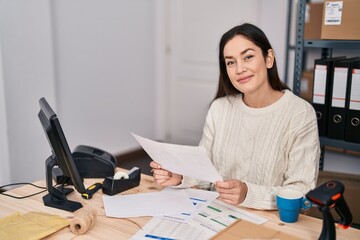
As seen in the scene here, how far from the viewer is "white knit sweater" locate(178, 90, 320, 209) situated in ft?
5.03

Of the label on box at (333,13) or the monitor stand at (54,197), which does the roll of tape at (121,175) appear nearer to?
the monitor stand at (54,197)

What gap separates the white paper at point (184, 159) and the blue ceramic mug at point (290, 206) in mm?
198

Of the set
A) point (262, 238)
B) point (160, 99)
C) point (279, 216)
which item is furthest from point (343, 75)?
point (160, 99)

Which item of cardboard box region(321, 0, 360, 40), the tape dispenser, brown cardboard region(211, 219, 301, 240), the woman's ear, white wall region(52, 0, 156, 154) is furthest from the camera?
white wall region(52, 0, 156, 154)

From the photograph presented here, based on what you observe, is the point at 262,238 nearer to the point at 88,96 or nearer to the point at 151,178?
the point at 151,178

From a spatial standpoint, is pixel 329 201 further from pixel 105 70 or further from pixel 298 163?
pixel 105 70

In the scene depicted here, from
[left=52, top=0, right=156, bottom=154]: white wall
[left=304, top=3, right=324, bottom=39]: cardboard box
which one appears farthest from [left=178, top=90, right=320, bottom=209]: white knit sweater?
[left=52, top=0, right=156, bottom=154]: white wall

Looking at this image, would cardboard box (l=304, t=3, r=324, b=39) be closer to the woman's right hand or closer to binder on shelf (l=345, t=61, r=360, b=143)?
binder on shelf (l=345, t=61, r=360, b=143)

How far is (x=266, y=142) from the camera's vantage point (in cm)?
165

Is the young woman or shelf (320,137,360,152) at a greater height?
the young woman

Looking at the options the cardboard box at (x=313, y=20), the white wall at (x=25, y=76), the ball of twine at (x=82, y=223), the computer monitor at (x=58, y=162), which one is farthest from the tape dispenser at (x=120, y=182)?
the cardboard box at (x=313, y=20)

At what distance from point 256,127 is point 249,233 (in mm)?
557

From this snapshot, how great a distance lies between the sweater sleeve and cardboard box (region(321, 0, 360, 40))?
573 mm

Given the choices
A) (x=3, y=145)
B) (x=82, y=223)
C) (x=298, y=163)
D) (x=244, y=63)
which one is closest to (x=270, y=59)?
(x=244, y=63)
